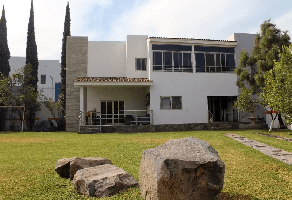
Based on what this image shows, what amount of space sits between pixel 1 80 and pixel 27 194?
19.8 meters

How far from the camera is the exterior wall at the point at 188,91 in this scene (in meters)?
19.0

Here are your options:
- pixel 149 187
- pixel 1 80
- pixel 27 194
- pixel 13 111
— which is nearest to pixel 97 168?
pixel 27 194

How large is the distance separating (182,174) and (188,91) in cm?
1617

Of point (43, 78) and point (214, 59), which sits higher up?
point (43, 78)

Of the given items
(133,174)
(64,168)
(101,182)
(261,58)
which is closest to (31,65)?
(261,58)

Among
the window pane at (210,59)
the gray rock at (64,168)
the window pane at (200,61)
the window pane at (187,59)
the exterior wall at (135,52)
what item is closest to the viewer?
the gray rock at (64,168)

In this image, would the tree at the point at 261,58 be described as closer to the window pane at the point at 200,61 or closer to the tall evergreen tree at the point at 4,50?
the window pane at the point at 200,61

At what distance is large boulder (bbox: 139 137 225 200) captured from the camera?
353cm

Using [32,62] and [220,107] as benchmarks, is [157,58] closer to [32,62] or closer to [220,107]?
[220,107]

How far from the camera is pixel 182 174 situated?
3.57 meters

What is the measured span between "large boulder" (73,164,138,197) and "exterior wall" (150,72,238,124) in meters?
14.0

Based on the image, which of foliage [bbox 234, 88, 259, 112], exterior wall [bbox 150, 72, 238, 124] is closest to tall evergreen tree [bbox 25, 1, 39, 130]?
exterior wall [bbox 150, 72, 238, 124]

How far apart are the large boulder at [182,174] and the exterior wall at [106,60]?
18.1m

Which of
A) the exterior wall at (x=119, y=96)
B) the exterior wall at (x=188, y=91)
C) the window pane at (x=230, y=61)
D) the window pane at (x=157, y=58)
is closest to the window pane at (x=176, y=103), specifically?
the exterior wall at (x=188, y=91)
